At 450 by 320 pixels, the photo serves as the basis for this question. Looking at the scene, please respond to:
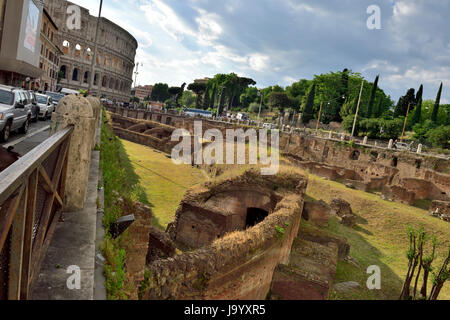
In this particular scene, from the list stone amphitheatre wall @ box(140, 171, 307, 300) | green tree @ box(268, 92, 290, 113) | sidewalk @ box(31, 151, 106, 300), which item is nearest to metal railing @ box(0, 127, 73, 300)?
sidewalk @ box(31, 151, 106, 300)

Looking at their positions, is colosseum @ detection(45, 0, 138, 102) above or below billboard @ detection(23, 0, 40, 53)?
above

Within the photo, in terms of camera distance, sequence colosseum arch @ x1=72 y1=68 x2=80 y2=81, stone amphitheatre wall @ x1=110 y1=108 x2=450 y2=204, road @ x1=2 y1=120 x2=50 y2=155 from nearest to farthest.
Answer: road @ x1=2 y1=120 x2=50 y2=155 < stone amphitheatre wall @ x1=110 y1=108 x2=450 y2=204 < colosseum arch @ x1=72 y1=68 x2=80 y2=81

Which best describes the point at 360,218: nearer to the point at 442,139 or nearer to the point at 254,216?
the point at 254,216

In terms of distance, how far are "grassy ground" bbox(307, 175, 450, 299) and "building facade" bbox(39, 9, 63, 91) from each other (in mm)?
36086

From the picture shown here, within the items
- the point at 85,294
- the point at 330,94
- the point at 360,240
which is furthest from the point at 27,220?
the point at 330,94

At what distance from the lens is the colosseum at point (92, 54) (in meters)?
64.9

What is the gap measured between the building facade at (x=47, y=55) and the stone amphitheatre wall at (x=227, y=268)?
3947cm

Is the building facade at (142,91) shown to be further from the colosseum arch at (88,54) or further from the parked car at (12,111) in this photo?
the parked car at (12,111)

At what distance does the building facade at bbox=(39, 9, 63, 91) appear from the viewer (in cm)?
3747

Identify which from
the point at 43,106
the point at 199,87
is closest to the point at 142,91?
the point at 199,87

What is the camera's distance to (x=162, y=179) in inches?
913

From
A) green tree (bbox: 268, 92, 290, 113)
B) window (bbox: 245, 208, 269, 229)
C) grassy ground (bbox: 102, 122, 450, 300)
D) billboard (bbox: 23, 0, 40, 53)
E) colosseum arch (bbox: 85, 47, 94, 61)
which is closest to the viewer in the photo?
grassy ground (bbox: 102, 122, 450, 300)

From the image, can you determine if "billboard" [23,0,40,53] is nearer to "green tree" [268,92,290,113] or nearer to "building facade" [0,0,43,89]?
"building facade" [0,0,43,89]

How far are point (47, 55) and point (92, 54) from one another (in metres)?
33.5
